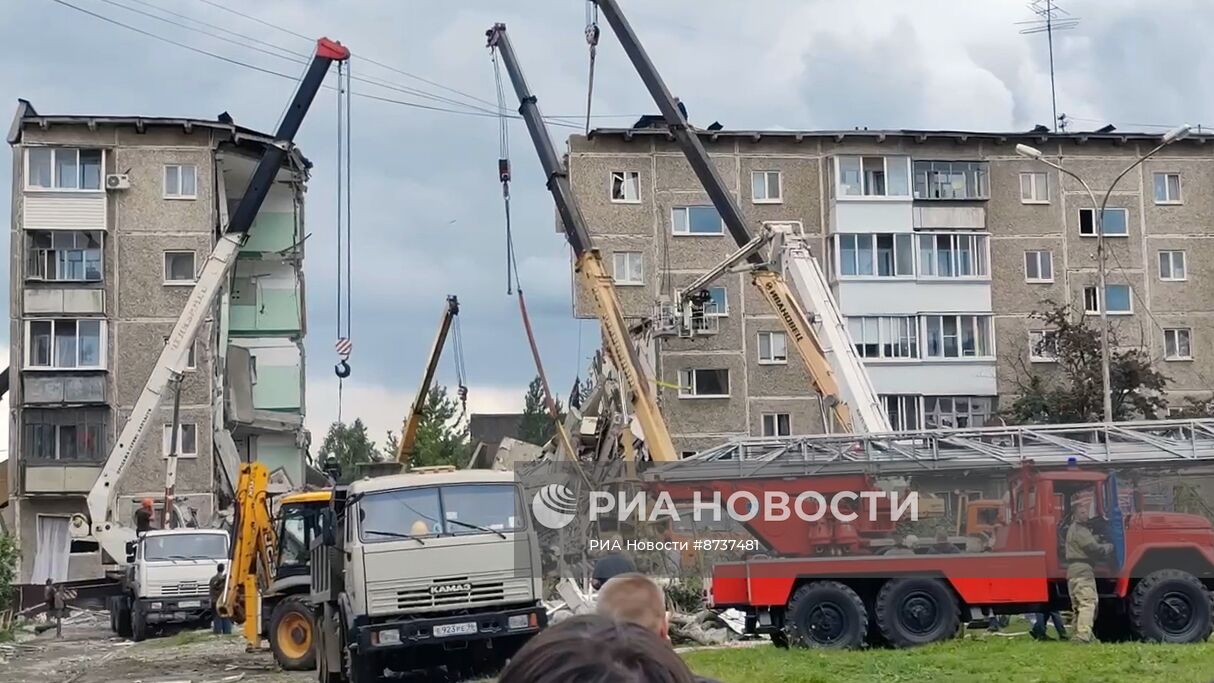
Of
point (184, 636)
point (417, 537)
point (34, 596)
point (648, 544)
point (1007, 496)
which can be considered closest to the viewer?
point (417, 537)

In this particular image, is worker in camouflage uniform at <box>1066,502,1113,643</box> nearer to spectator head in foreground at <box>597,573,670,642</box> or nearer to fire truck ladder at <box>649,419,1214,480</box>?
fire truck ladder at <box>649,419,1214,480</box>

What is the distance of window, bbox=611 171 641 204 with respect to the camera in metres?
49.7

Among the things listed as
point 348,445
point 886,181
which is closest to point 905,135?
point 886,181

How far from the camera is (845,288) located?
49875 mm

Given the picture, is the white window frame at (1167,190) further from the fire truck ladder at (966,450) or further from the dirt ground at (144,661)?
the dirt ground at (144,661)

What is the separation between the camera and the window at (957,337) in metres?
50.2

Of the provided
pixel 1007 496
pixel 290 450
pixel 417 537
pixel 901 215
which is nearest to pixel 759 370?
pixel 901 215

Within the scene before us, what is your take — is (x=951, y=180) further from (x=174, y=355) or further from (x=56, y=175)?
(x=56, y=175)

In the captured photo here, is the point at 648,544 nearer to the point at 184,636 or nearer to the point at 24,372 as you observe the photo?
the point at 184,636

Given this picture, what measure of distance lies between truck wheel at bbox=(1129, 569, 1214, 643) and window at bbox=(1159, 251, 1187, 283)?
3651 centimetres

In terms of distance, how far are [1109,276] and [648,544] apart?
105ft

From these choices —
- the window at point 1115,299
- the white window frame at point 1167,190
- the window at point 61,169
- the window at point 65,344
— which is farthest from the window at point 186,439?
the white window frame at point 1167,190

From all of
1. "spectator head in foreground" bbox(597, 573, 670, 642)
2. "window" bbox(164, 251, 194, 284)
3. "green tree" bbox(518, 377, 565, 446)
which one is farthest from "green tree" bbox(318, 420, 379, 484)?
"spectator head in foreground" bbox(597, 573, 670, 642)

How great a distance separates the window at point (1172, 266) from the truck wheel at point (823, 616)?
3766cm
